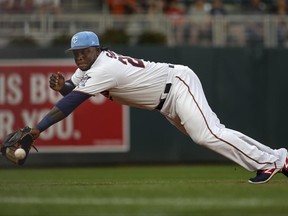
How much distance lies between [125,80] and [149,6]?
907cm

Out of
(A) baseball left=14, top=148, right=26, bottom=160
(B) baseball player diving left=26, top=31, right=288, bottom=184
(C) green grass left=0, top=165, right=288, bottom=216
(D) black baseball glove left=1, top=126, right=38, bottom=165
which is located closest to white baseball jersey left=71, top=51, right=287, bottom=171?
(B) baseball player diving left=26, top=31, right=288, bottom=184

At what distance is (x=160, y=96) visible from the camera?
847cm

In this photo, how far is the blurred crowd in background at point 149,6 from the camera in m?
16.4

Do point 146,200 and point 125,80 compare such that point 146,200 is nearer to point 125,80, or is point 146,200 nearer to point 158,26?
point 125,80

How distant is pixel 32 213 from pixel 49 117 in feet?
7.02

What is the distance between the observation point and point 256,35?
1630cm

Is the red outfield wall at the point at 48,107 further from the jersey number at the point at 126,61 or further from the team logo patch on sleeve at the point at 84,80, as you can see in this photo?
the team logo patch on sleeve at the point at 84,80

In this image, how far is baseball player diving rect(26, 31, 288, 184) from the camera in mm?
8094

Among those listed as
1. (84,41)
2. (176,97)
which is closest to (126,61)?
(84,41)

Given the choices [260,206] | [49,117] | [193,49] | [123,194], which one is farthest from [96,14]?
[260,206]

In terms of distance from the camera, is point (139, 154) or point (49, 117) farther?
point (139, 154)

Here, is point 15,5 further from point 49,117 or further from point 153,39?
point 49,117

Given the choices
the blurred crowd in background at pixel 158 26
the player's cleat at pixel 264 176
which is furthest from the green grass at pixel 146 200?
the blurred crowd in background at pixel 158 26

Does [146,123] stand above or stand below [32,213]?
below
